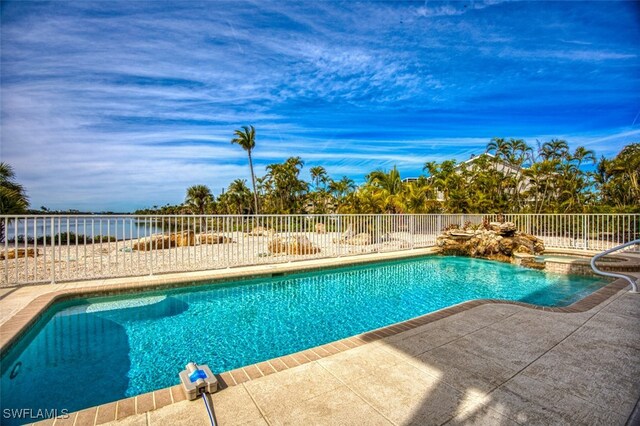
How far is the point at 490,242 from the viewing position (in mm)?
10211

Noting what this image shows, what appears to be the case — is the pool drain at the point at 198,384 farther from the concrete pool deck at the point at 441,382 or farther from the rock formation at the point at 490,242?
the rock formation at the point at 490,242

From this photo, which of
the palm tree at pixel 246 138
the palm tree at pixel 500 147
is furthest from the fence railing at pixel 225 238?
the palm tree at pixel 500 147

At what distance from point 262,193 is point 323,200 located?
9.54 m

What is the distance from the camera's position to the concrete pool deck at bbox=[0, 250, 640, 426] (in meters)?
1.88

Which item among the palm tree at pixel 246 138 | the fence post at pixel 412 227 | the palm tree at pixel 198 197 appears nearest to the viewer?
the fence post at pixel 412 227

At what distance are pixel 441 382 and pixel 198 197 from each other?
42452mm

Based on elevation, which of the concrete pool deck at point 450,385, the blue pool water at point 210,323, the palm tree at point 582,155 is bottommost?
the blue pool water at point 210,323

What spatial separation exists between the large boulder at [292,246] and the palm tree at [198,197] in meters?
35.6

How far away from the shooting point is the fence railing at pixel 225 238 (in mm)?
5512

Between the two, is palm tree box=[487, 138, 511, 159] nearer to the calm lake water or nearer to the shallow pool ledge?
the shallow pool ledge

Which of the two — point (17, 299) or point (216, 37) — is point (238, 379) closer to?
point (17, 299)

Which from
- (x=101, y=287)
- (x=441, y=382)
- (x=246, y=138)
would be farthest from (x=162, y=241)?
(x=246, y=138)

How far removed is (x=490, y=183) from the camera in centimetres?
1933

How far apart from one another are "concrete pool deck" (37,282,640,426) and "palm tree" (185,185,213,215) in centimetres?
4139
